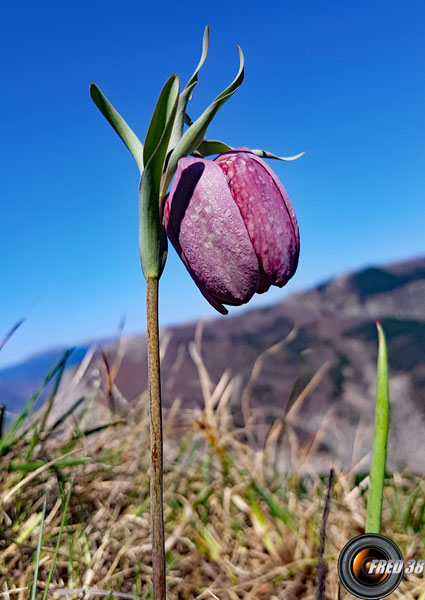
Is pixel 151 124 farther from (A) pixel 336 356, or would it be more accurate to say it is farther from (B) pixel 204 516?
(A) pixel 336 356

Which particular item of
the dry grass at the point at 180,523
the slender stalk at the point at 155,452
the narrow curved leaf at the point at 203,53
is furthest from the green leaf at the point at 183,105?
the dry grass at the point at 180,523

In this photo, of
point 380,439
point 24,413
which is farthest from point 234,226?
point 24,413

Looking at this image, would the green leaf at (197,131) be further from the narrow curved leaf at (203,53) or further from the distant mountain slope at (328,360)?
the distant mountain slope at (328,360)

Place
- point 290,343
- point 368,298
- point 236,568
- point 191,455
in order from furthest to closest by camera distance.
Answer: point 368,298 → point 290,343 → point 191,455 → point 236,568

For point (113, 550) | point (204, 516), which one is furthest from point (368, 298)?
point (113, 550)

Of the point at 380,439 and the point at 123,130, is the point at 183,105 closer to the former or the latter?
the point at 123,130

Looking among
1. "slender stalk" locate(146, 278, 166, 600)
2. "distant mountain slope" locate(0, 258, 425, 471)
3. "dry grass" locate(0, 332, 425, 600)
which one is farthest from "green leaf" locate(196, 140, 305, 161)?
"distant mountain slope" locate(0, 258, 425, 471)
